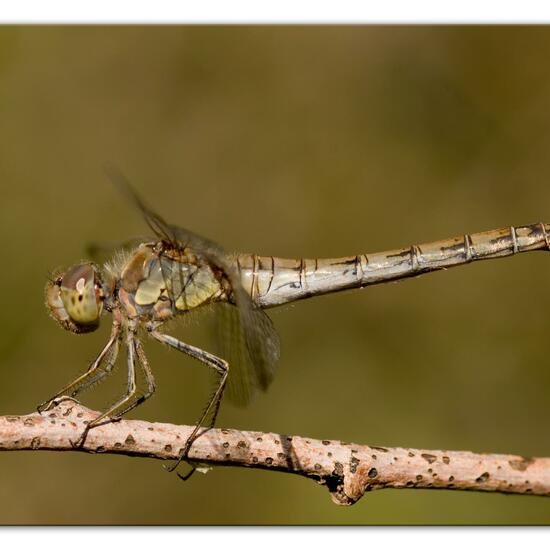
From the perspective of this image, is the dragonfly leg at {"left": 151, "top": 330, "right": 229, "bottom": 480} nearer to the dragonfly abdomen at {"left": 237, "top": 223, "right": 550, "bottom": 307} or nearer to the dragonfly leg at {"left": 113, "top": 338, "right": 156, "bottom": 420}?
the dragonfly leg at {"left": 113, "top": 338, "right": 156, "bottom": 420}

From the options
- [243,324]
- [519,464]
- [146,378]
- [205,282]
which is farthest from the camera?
[205,282]

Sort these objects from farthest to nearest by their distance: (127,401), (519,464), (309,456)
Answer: (127,401) < (519,464) < (309,456)

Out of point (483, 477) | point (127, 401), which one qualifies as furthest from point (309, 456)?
point (127, 401)

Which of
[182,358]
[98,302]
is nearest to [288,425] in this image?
[182,358]

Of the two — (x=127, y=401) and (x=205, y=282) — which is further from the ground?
(x=205, y=282)

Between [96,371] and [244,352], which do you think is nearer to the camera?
[96,371]

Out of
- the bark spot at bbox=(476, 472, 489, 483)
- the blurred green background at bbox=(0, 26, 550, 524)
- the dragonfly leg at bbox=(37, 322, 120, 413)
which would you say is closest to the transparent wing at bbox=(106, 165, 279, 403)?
the dragonfly leg at bbox=(37, 322, 120, 413)

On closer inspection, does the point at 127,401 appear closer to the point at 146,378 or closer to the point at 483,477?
the point at 146,378
